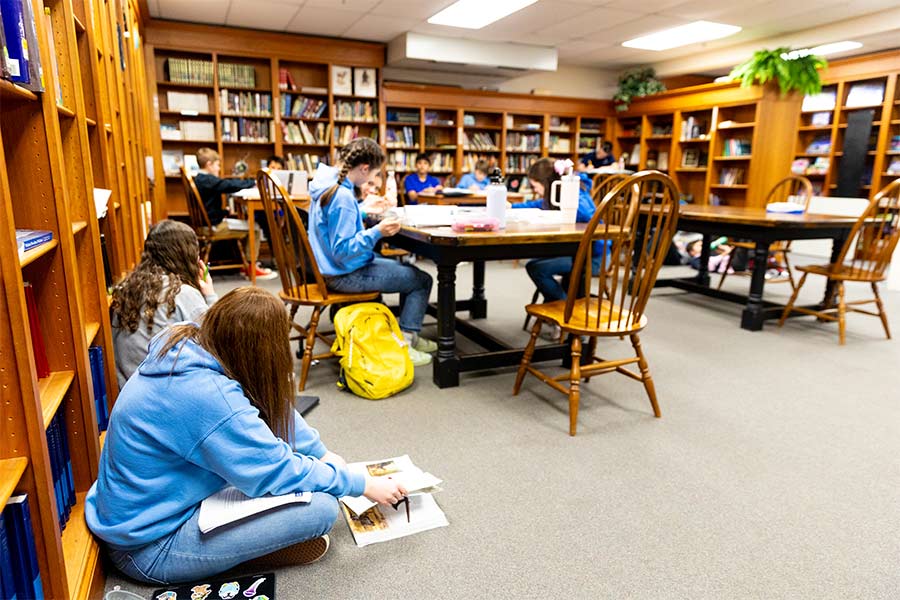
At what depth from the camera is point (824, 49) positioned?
21.1 ft

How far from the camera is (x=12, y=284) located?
0.90 metres

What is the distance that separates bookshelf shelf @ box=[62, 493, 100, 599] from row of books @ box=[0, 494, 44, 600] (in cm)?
12

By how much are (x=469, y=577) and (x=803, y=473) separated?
48.4 inches

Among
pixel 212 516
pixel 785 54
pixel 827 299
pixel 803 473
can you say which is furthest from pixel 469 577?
pixel 785 54

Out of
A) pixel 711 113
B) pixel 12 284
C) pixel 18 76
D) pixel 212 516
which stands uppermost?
pixel 711 113

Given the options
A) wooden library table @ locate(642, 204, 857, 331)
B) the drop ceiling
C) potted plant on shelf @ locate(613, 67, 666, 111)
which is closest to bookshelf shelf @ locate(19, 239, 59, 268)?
wooden library table @ locate(642, 204, 857, 331)

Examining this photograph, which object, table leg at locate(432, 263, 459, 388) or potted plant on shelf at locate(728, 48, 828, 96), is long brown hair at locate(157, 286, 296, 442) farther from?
potted plant on shelf at locate(728, 48, 828, 96)

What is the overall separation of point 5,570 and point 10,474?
159mm

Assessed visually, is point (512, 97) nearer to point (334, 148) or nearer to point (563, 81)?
point (563, 81)

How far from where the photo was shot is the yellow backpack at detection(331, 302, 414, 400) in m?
2.46

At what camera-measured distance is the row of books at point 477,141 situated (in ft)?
25.5

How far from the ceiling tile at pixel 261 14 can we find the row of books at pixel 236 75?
0.42m

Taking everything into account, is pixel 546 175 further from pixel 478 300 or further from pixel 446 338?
pixel 446 338

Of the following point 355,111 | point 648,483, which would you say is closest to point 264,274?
point 355,111
